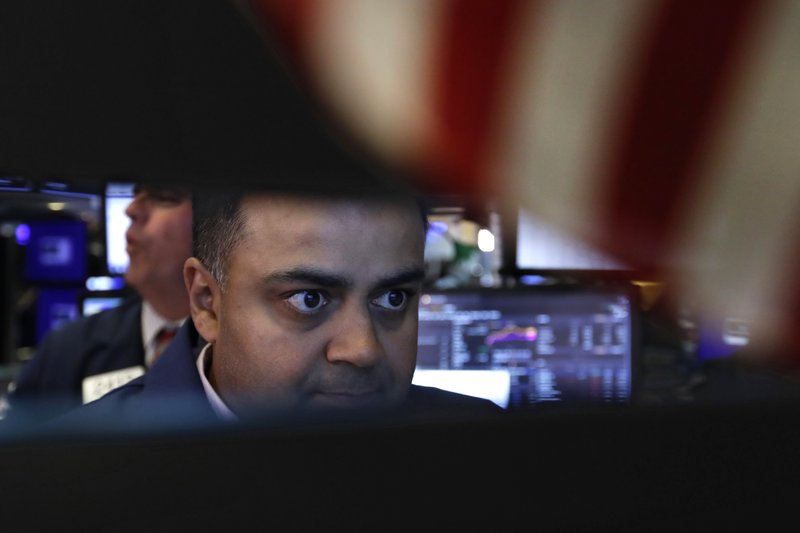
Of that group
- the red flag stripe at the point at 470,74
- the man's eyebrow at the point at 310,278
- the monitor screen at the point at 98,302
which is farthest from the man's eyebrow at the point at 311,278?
the monitor screen at the point at 98,302

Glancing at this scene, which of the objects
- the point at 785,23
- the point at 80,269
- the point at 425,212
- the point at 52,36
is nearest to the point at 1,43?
the point at 52,36

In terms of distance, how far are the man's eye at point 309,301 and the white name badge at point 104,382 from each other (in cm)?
17

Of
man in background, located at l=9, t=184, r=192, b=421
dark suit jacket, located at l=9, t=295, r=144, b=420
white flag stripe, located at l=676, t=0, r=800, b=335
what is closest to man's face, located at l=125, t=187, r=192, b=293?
man in background, located at l=9, t=184, r=192, b=421

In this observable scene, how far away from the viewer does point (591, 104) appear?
2.06ft

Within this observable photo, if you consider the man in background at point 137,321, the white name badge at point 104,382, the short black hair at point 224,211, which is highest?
the short black hair at point 224,211

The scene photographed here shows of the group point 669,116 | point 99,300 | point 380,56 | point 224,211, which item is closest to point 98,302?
point 99,300

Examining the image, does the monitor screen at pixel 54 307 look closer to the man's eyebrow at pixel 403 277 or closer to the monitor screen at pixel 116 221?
the monitor screen at pixel 116 221

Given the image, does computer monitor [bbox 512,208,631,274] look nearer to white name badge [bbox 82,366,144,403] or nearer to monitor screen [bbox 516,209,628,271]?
monitor screen [bbox 516,209,628,271]

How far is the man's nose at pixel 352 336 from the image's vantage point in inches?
25.5

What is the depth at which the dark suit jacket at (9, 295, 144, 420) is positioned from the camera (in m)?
0.67

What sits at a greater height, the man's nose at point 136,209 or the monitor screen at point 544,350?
the man's nose at point 136,209

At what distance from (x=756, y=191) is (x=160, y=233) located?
424 mm

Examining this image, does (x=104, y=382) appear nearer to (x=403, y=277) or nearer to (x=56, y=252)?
(x=56, y=252)

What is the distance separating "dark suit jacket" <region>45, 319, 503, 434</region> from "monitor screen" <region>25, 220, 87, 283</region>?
0.31ft
